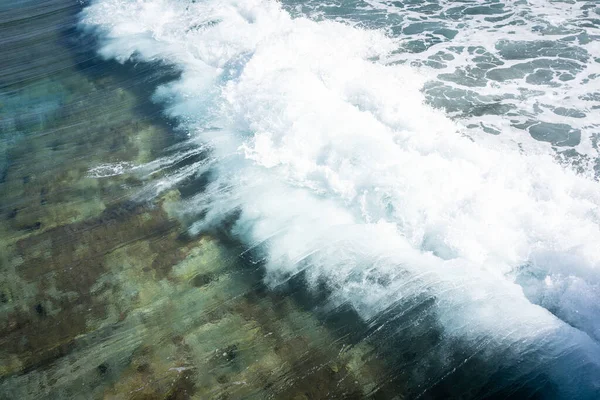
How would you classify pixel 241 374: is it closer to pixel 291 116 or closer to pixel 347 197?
pixel 347 197

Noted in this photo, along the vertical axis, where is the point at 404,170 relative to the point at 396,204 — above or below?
above

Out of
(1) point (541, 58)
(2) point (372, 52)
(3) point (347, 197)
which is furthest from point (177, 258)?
(1) point (541, 58)

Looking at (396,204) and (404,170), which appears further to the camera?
(404,170)
